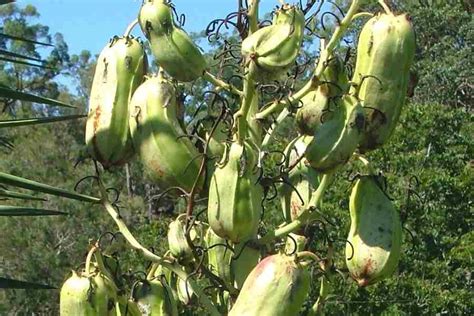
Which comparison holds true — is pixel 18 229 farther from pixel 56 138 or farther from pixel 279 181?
pixel 279 181

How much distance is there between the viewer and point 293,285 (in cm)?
155

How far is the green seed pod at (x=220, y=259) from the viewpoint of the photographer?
1.81 meters

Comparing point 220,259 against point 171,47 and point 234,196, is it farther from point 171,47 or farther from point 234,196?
point 171,47

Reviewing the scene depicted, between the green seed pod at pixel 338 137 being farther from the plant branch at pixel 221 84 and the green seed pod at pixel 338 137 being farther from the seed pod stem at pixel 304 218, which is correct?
the plant branch at pixel 221 84

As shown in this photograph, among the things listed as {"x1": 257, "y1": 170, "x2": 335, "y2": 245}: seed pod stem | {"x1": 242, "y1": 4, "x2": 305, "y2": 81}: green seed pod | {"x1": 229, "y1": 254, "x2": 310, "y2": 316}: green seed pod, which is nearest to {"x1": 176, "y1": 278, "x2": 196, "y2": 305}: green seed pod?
{"x1": 257, "y1": 170, "x2": 335, "y2": 245}: seed pod stem

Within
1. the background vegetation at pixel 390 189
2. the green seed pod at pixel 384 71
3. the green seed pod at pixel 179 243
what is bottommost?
the green seed pod at pixel 179 243

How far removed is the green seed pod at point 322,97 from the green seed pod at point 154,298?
379mm

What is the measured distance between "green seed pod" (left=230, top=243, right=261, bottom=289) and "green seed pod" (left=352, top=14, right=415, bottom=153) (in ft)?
0.90

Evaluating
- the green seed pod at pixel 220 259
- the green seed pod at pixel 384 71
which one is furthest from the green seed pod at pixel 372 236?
the green seed pod at pixel 220 259

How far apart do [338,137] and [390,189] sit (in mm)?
8162

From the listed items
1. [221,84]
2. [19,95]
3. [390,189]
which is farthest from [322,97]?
[390,189]

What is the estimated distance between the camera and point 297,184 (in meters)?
1.93

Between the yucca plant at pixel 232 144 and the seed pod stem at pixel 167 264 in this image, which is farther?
the seed pod stem at pixel 167 264

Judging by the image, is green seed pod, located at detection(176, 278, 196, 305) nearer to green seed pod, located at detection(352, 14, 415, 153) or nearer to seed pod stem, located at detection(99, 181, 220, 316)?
seed pod stem, located at detection(99, 181, 220, 316)
